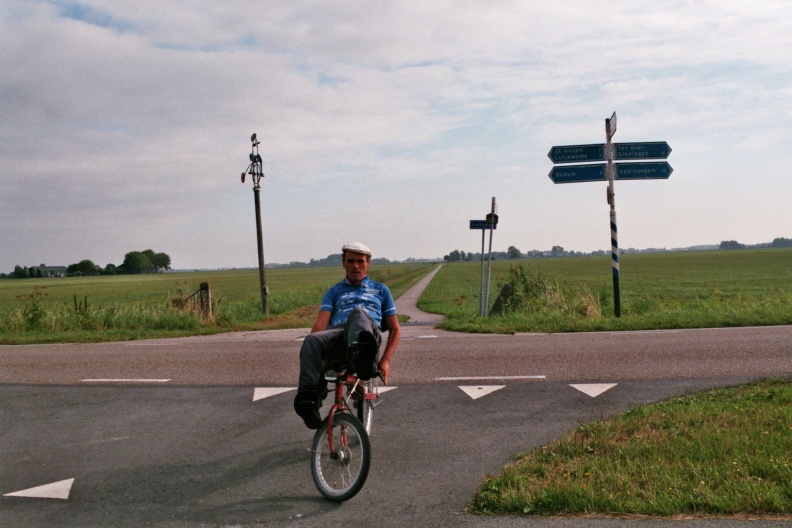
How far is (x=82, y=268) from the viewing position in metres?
170

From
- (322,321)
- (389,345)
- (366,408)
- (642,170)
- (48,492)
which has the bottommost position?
(48,492)

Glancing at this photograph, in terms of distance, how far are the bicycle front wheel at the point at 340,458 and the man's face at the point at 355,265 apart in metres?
1.13

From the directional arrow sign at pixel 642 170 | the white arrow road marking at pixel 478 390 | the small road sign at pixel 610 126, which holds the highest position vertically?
the small road sign at pixel 610 126

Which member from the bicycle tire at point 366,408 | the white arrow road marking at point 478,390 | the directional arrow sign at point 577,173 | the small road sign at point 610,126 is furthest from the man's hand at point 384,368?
the small road sign at point 610,126

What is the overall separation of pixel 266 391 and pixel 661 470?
4.96 metres

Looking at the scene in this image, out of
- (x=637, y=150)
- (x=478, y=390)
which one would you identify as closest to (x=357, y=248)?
(x=478, y=390)

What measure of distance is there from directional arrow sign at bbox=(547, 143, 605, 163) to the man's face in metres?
11.2

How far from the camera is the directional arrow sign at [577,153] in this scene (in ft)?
50.5

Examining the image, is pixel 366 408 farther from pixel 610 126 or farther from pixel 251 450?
pixel 610 126

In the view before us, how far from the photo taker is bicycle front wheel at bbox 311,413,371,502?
14.7ft

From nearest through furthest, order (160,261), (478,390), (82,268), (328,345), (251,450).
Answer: (328,345)
(251,450)
(478,390)
(82,268)
(160,261)

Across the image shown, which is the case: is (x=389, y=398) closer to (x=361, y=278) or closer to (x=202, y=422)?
(x=202, y=422)

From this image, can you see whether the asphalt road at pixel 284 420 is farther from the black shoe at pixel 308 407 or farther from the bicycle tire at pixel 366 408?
the black shoe at pixel 308 407

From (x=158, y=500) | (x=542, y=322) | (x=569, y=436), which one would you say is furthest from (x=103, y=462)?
(x=542, y=322)
